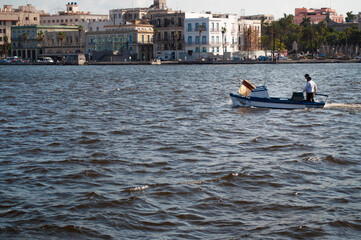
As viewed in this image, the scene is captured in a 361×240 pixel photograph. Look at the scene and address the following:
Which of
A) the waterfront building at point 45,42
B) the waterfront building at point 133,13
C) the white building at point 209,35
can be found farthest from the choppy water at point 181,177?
the waterfront building at point 133,13

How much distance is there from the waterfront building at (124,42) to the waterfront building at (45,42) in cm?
656

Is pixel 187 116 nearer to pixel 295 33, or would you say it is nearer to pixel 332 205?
pixel 332 205

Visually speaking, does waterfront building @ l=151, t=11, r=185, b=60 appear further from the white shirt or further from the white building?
the white shirt

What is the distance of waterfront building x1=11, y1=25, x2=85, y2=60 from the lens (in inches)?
5192

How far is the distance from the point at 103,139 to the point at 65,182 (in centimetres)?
630

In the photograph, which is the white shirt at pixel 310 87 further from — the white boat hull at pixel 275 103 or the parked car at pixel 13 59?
the parked car at pixel 13 59

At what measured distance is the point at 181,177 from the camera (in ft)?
48.2

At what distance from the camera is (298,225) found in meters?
11.1

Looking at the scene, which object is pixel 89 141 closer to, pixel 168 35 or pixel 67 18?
pixel 168 35

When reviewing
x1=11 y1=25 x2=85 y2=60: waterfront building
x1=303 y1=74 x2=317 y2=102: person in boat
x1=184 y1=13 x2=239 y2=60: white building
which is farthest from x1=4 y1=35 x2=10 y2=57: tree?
x1=303 y1=74 x2=317 y2=102: person in boat

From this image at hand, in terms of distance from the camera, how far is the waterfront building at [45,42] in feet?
433

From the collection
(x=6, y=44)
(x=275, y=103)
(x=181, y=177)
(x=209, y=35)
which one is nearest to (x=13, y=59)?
(x=6, y=44)

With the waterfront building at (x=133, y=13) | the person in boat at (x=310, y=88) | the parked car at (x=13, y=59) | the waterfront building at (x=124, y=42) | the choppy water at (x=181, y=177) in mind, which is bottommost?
the choppy water at (x=181, y=177)

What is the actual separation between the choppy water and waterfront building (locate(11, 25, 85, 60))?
353 ft
